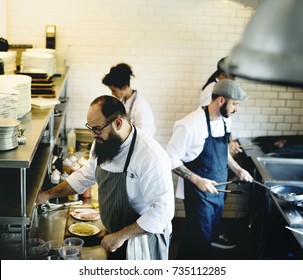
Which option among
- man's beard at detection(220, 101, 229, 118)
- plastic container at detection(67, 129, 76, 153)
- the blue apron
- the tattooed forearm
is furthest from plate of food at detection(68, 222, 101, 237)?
plastic container at detection(67, 129, 76, 153)

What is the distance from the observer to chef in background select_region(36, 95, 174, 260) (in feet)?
10.9

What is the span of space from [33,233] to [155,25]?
122 inches

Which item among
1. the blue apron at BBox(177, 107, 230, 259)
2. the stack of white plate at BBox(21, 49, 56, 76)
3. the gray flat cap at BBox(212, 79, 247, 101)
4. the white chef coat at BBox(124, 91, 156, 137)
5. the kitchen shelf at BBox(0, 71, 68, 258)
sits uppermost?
the stack of white plate at BBox(21, 49, 56, 76)

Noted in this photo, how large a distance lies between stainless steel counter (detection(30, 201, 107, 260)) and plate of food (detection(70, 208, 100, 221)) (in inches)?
3.1

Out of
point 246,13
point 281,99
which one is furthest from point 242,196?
point 246,13

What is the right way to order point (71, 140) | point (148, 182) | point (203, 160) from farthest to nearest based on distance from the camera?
point (71, 140) → point (203, 160) → point (148, 182)

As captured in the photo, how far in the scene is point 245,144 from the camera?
20.4ft

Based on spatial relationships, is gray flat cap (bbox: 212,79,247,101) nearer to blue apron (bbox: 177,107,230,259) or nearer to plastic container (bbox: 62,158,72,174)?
blue apron (bbox: 177,107,230,259)

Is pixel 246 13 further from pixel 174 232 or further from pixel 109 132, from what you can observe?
pixel 109 132

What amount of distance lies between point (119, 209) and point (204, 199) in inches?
55.4

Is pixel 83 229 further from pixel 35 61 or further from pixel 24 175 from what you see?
pixel 35 61

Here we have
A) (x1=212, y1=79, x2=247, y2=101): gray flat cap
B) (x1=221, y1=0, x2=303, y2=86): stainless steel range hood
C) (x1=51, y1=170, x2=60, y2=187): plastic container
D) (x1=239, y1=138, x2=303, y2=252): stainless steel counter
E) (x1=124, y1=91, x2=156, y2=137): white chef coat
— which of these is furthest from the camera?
(x1=124, y1=91, x2=156, y2=137): white chef coat

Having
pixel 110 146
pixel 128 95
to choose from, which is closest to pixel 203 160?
pixel 128 95

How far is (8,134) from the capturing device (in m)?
2.88
